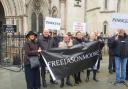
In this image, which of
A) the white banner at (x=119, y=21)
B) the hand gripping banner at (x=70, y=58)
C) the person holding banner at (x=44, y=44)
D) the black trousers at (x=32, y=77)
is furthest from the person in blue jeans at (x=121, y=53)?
the black trousers at (x=32, y=77)

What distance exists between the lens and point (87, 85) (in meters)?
14.3

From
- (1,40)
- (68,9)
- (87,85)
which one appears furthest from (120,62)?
(68,9)

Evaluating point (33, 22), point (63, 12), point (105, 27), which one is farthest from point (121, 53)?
point (33, 22)

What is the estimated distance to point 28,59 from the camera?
Result: 41.0ft

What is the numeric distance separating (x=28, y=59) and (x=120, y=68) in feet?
12.0

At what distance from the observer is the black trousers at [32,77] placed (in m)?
12.6

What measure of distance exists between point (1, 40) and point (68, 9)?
54.4 ft

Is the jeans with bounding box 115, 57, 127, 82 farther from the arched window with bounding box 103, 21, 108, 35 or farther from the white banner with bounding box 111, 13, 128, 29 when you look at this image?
the arched window with bounding box 103, 21, 108, 35

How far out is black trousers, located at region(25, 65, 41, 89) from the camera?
1261cm

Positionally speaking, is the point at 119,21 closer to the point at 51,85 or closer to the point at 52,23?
the point at 52,23

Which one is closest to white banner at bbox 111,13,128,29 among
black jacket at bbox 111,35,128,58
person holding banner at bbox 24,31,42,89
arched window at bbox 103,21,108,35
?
black jacket at bbox 111,35,128,58

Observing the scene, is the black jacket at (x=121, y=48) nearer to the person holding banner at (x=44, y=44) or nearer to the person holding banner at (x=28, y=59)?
the person holding banner at (x=44, y=44)

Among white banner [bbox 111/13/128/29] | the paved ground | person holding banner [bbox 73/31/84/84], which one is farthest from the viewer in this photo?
person holding banner [bbox 73/31/84/84]

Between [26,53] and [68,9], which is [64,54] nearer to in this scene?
[26,53]
